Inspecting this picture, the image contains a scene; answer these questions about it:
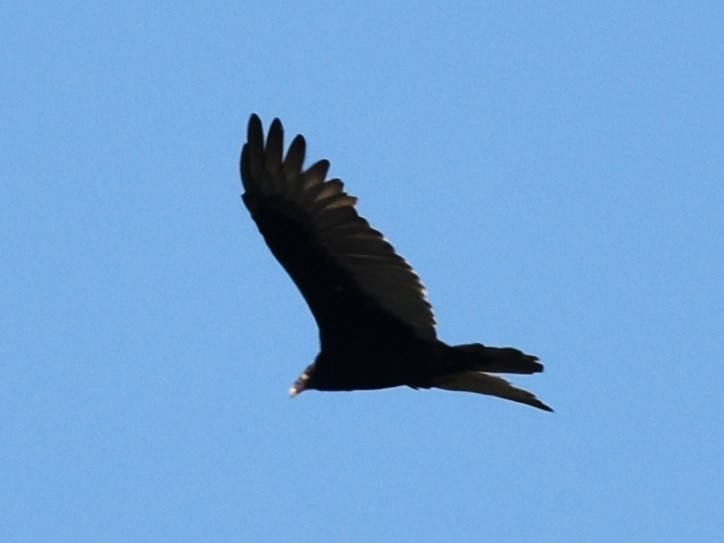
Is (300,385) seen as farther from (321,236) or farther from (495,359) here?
(495,359)

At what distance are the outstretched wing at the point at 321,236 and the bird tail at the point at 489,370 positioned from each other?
34 cm

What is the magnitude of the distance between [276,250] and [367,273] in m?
0.68

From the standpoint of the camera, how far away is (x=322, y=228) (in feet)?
56.4

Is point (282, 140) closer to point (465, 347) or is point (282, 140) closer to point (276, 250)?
point (276, 250)

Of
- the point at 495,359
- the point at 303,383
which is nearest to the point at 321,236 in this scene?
the point at 303,383

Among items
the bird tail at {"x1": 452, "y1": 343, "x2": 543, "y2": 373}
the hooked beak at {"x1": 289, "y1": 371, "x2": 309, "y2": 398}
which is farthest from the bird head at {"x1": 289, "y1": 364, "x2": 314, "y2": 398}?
the bird tail at {"x1": 452, "y1": 343, "x2": 543, "y2": 373}

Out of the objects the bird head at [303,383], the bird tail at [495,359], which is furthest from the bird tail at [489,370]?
the bird head at [303,383]

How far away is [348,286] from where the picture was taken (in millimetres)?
17266

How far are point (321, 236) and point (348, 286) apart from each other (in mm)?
405

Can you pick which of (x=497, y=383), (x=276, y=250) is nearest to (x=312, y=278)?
(x=276, y=250)

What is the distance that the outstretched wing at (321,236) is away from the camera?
Result: 56.2 ft

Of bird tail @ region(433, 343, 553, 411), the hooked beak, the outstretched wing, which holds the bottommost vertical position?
the hooked beak

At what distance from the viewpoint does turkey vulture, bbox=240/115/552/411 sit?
1712 centimetres

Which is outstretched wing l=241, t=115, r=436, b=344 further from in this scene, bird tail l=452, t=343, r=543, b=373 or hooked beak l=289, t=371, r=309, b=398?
hooked beak l=289, t=371, r=309, b=398
